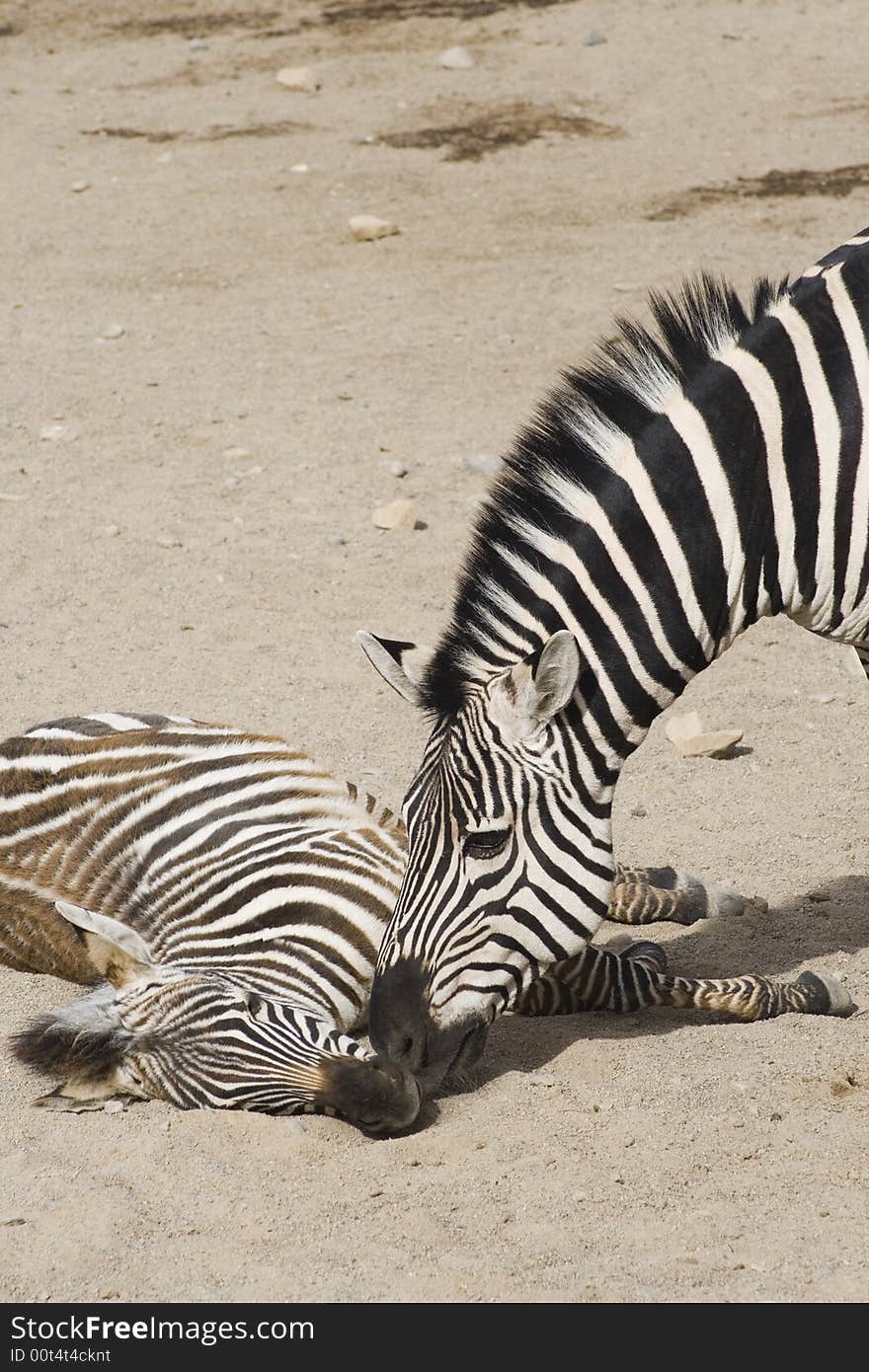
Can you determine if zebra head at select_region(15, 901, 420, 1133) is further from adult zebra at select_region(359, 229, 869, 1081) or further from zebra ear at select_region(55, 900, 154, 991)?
adult zebra at select_region(359, 229, 869, 1081)

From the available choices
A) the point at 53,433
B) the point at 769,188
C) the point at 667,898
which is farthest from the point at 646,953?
the point at 769,188

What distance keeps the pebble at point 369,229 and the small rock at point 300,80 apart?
368cm

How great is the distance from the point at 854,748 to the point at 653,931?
1.53 m

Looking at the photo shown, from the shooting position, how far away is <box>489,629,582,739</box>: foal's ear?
4180 mm

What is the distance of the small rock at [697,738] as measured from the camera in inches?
272

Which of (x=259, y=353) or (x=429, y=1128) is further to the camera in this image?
(x=259, y=353)

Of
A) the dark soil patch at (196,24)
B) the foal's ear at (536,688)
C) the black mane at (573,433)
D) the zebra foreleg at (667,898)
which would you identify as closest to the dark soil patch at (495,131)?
the dark soil patch at (196,24)

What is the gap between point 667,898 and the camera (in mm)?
5895

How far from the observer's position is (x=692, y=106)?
14.4 metres

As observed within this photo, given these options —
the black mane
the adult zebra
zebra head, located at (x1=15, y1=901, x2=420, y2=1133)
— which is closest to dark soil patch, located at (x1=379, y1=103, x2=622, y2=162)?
the black mane

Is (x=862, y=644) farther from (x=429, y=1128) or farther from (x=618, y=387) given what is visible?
(x=429, y=1128)

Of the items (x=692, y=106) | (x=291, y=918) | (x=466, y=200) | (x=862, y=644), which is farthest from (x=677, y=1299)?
(x=692, y=106)

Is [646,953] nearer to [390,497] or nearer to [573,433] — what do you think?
[573,433]

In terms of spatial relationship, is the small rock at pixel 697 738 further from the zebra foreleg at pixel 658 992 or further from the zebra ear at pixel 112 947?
the zebra ear at pixel 112 947
